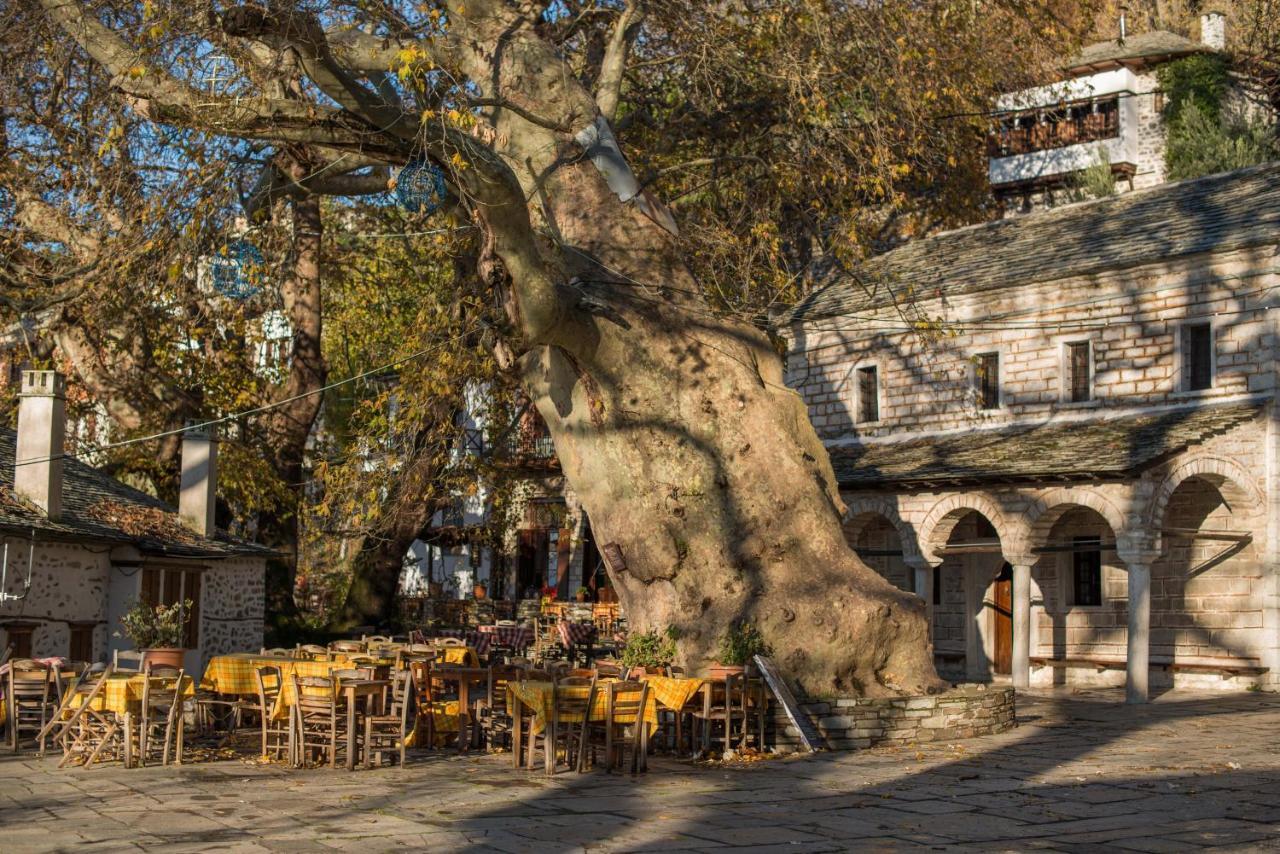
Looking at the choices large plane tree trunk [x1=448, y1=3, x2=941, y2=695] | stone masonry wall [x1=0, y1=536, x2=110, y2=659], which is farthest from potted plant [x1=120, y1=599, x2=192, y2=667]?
large plane tree trunk [x1=448, y1=3, x2=941, y2=695]

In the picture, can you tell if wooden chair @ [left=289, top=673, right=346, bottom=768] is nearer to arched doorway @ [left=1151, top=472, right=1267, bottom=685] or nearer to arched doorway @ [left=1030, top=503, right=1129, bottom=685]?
arched doorway @ [left=1151, top=472, right=1267, bottom=685]

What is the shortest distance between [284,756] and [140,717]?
4.27 feet

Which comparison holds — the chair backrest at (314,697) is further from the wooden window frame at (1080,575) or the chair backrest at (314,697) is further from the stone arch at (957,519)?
the wooden window frame at (1080,575)

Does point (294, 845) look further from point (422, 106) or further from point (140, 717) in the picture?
Answer: point (422, 106)

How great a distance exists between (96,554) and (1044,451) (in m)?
13.4

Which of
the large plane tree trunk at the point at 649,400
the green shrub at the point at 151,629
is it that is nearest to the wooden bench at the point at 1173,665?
the large plane tree trunk at the point at 649,400

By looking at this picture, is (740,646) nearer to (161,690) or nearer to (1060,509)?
(161,690)

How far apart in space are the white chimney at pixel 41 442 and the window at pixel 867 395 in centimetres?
1417

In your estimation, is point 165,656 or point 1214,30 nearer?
point 165,656

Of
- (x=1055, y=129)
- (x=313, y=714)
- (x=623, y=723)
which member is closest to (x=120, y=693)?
(x=313, y=714)

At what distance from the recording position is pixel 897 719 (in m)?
15.3

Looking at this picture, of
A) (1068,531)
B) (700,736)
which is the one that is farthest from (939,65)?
(700,736)

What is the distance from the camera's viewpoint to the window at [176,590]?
19.6 metres

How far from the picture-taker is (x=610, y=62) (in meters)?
17.9
